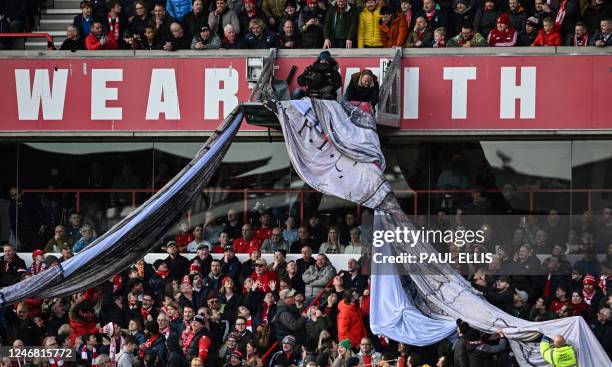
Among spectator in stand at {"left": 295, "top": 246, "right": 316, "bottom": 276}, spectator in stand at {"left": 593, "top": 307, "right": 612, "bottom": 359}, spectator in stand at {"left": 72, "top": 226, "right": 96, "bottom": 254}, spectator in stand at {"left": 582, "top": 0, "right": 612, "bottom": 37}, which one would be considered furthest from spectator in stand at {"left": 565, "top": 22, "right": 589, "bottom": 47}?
spectator in stand at {"left": 72, "top": 226, "right": 96, "bottom": 254}

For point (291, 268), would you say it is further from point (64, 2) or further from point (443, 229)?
point (64, 2)

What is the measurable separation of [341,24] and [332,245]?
364cm

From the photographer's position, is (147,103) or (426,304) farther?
(147,103)

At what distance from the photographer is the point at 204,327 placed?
2342cm

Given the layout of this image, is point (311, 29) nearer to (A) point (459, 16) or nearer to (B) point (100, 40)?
(A) point (459, 16)

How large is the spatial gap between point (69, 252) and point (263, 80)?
13.5ft

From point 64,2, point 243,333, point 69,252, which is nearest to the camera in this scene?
point 243,333

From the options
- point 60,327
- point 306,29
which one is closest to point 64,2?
point 306,29

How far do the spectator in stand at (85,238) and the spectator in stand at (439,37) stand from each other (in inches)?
259

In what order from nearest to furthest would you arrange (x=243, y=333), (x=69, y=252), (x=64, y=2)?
(x=243, y=333) → (x=69, y=252) → (x=64, y=2)

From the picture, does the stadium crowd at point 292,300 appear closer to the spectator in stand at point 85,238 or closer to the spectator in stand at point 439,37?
the spectator in stand at point 85,238

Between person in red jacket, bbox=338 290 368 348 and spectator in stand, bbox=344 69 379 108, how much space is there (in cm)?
320

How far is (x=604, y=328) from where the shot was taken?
2261 centimetres

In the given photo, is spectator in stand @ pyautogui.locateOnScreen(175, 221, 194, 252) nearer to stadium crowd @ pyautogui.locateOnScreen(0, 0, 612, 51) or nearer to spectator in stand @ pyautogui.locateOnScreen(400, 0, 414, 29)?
stadium crowd @ pyautogui.locateOnScreen(0, 0, 612, 51)
